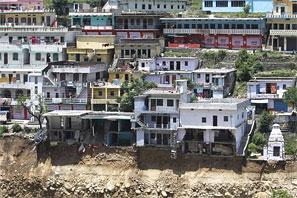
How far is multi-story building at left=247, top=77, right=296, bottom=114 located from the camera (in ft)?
195

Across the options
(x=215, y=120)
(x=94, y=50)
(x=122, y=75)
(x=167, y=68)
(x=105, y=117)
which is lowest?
(x=105, y=117)

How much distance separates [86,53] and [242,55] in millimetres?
12446

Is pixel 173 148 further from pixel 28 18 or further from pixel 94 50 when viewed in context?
pixel 28 18

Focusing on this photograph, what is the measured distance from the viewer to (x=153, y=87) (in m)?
61.3

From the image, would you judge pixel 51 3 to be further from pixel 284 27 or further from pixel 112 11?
pixel 284 27

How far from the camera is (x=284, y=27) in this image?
6762 cm

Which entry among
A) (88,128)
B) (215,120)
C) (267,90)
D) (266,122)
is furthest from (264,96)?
(88,128)

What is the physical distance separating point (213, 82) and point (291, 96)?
21.8 ft

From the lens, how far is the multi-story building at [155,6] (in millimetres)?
76938

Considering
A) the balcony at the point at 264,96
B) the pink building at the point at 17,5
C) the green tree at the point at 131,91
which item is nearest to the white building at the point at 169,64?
the green tree at the point at 131,91

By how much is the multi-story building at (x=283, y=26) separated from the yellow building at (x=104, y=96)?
44.8 ft

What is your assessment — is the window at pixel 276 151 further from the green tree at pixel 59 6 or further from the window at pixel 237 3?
the green tree at pixel 59 6

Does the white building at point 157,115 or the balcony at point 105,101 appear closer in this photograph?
the white building at point 157,115

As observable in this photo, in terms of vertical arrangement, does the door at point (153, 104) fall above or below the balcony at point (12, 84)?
below
